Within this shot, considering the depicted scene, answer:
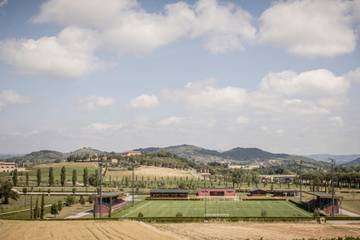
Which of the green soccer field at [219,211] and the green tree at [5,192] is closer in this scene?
the green soccer field at [219,211]

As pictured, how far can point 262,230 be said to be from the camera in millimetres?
54562

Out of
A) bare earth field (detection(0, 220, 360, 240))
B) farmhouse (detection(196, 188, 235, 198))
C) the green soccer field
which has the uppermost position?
farmhouse (detection(196, 188, 235, 198))

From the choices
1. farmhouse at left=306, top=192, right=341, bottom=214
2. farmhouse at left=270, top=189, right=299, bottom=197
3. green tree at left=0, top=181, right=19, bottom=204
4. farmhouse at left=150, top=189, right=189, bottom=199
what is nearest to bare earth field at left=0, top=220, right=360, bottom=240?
farmhouse at left=306, top=192, right=341, bottom=214

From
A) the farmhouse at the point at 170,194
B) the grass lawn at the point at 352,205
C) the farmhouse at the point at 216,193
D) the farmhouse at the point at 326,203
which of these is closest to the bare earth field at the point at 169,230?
the farmhouse at the point at 326,203

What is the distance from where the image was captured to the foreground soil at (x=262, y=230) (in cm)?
4957

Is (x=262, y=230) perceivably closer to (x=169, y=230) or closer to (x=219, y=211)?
(x=169, y=230)

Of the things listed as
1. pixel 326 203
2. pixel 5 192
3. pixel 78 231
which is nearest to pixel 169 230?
pixel 78 231

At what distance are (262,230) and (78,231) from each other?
21617mm

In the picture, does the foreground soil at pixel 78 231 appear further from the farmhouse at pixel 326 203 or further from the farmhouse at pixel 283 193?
the farmhouse at pixel 283 193

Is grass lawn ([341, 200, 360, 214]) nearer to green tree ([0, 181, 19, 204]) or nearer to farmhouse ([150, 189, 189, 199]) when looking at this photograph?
farmhouse ([150, 189, 189, 199])

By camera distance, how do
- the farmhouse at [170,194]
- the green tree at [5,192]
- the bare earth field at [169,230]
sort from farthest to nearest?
the farmhouse at [170,194], the green tree at [5,192], the bare earth field at [169,230]

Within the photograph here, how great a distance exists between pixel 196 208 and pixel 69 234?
45737mm

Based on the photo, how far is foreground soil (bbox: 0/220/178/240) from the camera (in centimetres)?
4644

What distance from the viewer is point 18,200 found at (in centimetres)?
10231
